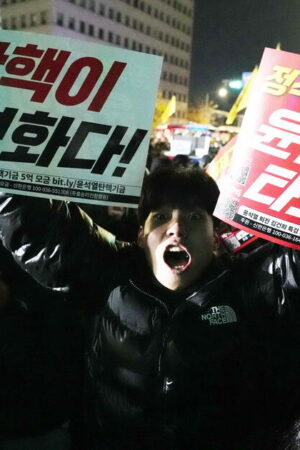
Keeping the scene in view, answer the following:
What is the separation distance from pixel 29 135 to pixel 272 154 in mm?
903

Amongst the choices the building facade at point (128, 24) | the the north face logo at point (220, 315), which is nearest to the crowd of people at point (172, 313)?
the the north face logo at point (220, 315)

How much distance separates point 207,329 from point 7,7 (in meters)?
Answer: 72.6

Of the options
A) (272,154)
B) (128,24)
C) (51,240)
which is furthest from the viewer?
(128,24)

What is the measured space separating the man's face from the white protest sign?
156mm

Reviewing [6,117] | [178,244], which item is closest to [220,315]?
[178,244]

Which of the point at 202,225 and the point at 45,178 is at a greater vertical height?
the point at 45,178

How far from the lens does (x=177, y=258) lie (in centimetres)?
159

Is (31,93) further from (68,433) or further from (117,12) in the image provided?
(117,12)

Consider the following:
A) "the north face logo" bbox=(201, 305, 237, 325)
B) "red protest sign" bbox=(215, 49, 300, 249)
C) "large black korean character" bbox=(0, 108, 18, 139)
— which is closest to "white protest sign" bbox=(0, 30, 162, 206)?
"large black korean character" bbox=(0, 108, 18, 139)

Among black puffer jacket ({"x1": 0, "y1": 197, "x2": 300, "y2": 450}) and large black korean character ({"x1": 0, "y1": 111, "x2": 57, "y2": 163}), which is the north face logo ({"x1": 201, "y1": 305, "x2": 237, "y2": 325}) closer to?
black puffer jacket ({"x1": 0, "y1": 197, "x2": 300, "y2": 450})

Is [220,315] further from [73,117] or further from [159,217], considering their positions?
[73,117]

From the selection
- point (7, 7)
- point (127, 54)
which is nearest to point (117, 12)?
point (7, 7)

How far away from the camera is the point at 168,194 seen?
1.68 meters

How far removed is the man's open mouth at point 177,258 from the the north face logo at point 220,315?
0.19 metres
